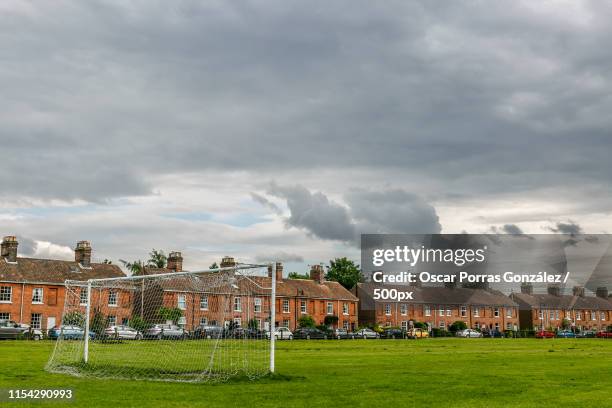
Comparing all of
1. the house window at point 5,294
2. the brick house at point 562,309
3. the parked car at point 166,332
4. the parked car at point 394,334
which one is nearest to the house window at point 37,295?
the house window at point 5,294

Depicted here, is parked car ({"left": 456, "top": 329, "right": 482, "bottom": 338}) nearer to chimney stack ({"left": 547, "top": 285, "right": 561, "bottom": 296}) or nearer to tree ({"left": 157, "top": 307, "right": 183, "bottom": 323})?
chimney stack ({"left": 547, "top": 285, "right": 561, "bottom": 296})

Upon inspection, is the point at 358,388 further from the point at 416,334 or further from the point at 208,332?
the point at 416,334

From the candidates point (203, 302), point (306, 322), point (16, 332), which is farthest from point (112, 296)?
point (306, 322)

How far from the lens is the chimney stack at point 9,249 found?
72.4 meters

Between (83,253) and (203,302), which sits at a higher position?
(83,253)

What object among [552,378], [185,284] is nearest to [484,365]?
[552,378]

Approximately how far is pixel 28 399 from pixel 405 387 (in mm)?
8679

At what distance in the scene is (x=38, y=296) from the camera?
72312mm

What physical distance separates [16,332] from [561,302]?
114218mm

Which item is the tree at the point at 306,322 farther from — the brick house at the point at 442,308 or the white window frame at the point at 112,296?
the white window frame at the point at 112,296

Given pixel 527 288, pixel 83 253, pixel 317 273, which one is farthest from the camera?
pixel 527 288

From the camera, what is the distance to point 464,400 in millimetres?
15008

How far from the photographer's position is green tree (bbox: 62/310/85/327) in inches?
1086

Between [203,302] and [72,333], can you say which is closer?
[203,302]
